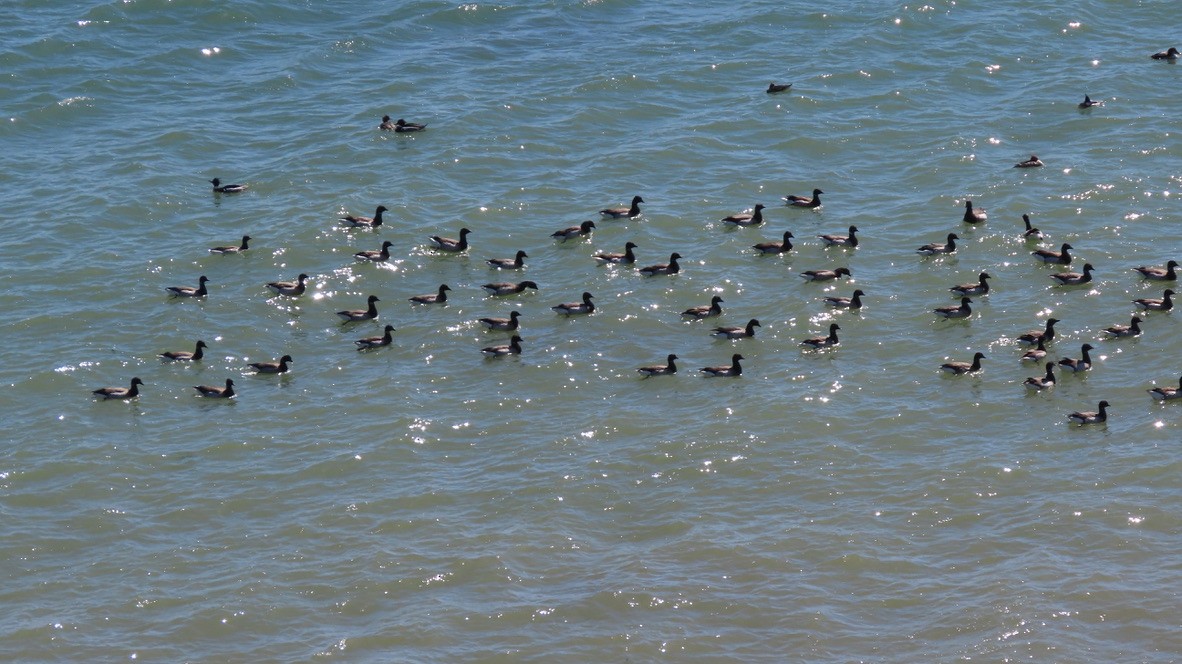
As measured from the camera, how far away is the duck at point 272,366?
30.8 metres

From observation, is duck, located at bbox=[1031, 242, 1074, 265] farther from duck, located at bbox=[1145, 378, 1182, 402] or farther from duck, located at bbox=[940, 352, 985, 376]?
duck, located at bbox=[1145, 378, 1182, 402]

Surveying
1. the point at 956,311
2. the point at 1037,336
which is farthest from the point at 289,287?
the point at 1037,336

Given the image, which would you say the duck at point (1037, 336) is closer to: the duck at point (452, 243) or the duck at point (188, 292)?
the duck at point (452, 243)

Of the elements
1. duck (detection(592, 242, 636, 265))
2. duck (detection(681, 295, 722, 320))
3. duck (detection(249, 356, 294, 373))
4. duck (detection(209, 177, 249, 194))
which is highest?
duck (detection(209, 177, 249, 194))

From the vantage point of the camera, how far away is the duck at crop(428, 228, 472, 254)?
35688mm

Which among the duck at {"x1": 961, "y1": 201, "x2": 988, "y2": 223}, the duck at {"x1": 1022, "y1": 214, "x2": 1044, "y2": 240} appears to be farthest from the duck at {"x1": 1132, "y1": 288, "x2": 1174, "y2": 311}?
the duck at {"x1": 961, "y1": 201, "x2": 988, "y2": 223}

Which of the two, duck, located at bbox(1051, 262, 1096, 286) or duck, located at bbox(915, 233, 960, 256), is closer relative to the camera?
duck, located at bbox(1051, 262, 1096, 286)

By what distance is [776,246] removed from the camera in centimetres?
3531

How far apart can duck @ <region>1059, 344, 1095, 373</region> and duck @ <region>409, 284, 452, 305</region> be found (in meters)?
12.7

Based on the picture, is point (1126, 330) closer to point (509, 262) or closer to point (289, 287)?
point (509, 262)

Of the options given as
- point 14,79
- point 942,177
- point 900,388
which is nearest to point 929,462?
point 900,388

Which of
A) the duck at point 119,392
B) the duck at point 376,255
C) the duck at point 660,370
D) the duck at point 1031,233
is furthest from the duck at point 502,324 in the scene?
the duck at point 1031,233

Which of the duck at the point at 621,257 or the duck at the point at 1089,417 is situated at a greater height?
the duck at the point at 621,257

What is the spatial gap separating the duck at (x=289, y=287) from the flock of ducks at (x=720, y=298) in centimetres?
2
